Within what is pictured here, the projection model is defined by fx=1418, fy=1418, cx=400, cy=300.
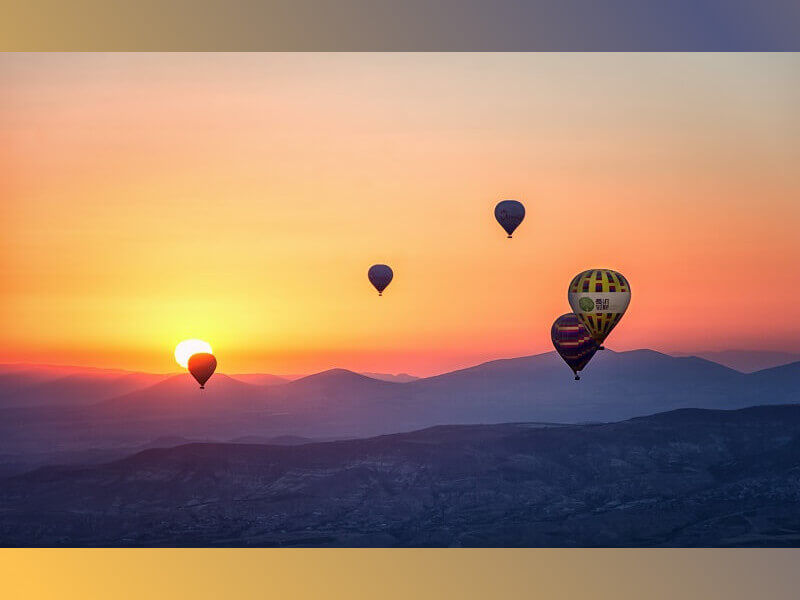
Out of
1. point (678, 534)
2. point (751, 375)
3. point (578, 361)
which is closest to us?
point (578, 361)

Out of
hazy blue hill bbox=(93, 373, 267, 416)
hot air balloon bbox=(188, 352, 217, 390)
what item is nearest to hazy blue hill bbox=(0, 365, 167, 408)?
hazy blue hill bbox=(93, 373, 267, 416)

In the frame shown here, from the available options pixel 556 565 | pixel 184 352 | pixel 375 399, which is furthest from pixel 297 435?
pixel 556 565

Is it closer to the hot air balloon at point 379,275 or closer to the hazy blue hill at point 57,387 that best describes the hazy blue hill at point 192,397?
the hazy blue hill at point 57,387

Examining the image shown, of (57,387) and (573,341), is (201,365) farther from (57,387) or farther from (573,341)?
(57,387)

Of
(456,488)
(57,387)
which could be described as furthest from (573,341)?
(456,488)

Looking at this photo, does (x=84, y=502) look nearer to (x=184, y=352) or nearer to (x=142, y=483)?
(x=142, y=483)

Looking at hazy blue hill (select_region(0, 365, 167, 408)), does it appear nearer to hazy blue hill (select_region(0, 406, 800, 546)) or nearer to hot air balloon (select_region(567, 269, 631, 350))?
hazy blue hill (select_region(0, 406, 800, 546))
